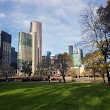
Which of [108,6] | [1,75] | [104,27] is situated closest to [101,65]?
[104,27]

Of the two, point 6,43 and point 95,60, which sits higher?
point 6,43

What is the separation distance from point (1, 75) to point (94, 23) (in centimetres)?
9361

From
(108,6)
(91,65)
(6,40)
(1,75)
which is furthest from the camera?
(6,40)

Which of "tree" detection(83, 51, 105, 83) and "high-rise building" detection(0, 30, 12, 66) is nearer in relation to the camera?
"tree" detection(83, 51, 105, 83)

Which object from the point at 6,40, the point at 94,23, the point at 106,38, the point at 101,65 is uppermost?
the point at 6,40

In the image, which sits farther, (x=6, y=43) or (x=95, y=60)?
(x=6, y=43)

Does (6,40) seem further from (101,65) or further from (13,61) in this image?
(101,65)

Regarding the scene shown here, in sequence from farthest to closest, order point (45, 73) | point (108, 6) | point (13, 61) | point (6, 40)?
point (13, 61) < point (6, 40) < point (45, 73) < point (108, 6)

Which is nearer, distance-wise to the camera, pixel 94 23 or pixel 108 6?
pixel 108 6

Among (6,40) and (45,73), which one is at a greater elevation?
(6,40)

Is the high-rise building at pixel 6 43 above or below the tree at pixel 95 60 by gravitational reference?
above

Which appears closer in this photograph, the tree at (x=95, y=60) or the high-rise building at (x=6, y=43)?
the tree at (x=95, y=60)

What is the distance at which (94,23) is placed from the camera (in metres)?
35.7

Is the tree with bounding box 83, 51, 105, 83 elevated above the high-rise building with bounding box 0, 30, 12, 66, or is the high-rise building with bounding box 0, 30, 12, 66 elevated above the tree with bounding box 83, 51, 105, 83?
the high-rise building with bounding box 0, 30, 12, 66
